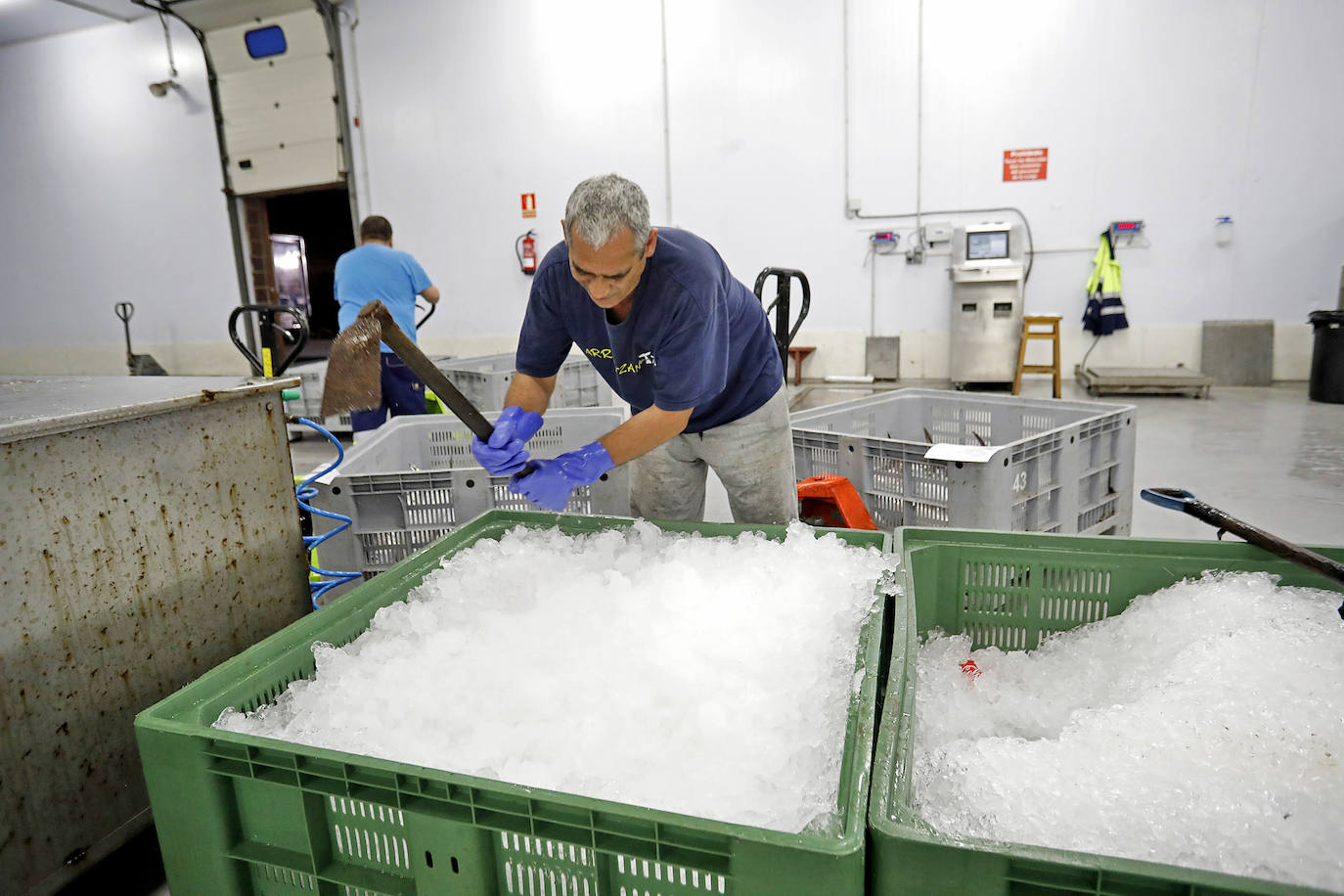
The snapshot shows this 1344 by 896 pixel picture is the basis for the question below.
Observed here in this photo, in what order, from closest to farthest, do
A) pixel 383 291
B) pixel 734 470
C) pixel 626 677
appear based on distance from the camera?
pixel 626 677 → pixel 734 470 → pixel 383 291

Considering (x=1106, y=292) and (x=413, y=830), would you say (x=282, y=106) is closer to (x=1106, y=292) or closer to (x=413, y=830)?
(x=1106, y=292)

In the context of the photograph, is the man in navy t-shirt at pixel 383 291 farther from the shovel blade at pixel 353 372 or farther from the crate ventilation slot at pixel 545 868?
Result: the crate ventilation slot at pixel 545 868

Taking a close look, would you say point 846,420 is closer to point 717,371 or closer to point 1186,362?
point 717,371

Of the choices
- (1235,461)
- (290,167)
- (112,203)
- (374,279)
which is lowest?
(1235,461)

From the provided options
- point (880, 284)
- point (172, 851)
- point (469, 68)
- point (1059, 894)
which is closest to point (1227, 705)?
point (1059, 894)

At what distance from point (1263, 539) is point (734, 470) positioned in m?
1.06

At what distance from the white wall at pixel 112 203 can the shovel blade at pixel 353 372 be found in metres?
8.19

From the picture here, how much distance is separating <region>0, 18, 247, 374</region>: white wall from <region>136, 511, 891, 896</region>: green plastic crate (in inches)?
347

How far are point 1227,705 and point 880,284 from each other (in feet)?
19.5

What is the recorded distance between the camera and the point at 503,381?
369cm

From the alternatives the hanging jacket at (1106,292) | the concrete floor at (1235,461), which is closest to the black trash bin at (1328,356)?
the concrete floor at (1235,461)

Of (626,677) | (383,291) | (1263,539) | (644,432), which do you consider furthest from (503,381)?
(1263,539)

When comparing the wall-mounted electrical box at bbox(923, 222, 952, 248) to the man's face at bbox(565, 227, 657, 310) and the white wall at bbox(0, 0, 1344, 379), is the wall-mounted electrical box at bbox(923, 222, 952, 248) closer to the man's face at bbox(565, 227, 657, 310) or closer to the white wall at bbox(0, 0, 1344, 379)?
the white wall at bbox(0, 0, 1344, 379)

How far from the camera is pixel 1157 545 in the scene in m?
1.20
